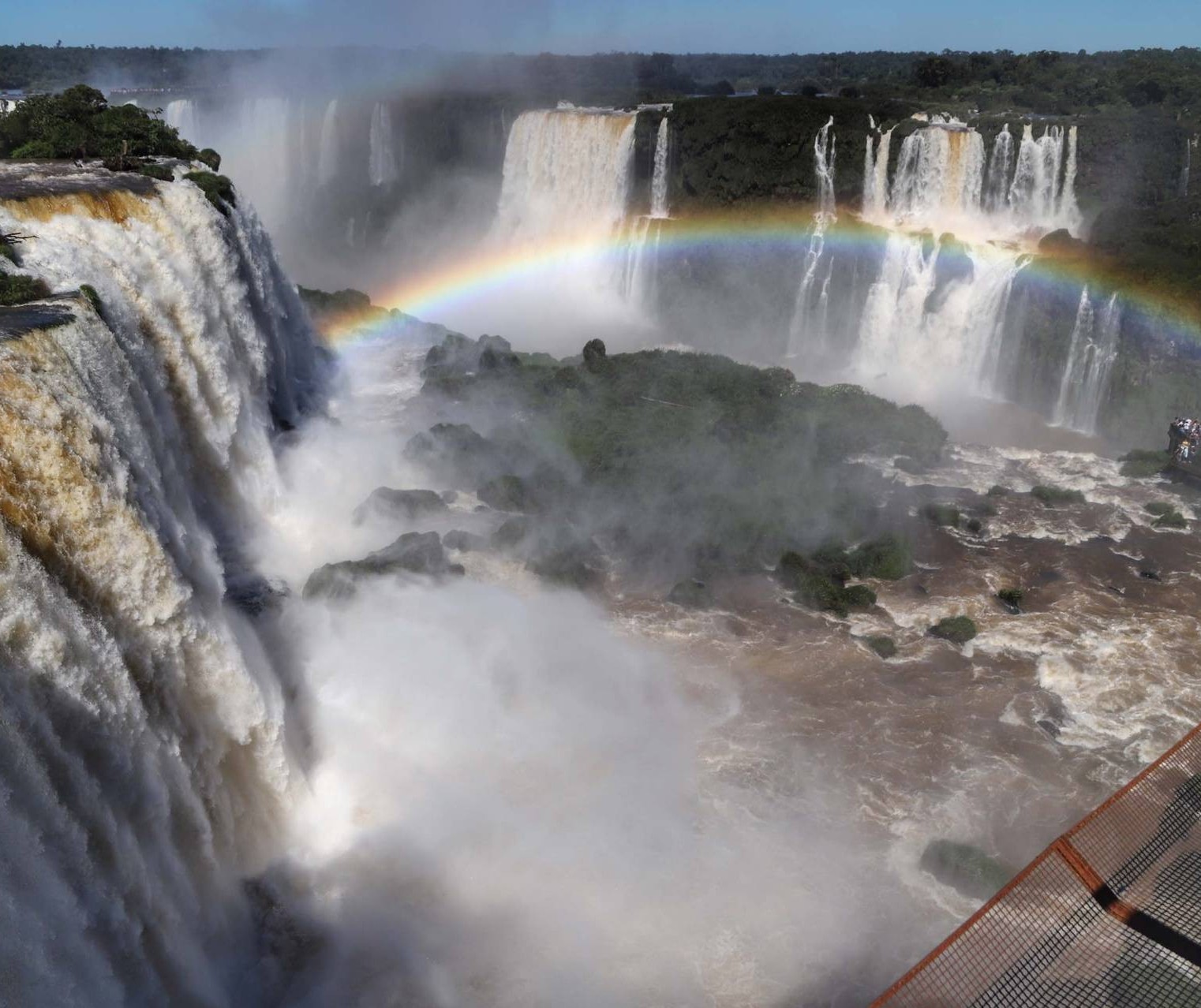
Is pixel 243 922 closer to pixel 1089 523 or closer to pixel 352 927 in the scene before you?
pixel 352 927

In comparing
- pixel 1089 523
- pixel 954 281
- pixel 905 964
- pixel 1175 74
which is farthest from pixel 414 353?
pixel 1175 74

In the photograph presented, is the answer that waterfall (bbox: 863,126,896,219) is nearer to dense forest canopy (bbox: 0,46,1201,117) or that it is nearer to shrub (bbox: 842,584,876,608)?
dense forest canopy (bbox: 0,46,1201,117)

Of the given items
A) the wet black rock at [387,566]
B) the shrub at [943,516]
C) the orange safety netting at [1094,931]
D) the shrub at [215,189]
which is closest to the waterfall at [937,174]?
the shrub at [943,516]

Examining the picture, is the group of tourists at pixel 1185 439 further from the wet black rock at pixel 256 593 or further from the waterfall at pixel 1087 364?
the wet black rock at pixel 256 593

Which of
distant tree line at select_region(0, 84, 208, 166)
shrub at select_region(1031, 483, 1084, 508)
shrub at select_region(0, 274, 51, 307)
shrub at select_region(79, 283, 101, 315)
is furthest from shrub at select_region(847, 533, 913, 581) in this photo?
distant tree line at select_region(0, 84, 208, 166)

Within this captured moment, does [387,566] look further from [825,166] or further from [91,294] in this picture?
[825,166]
